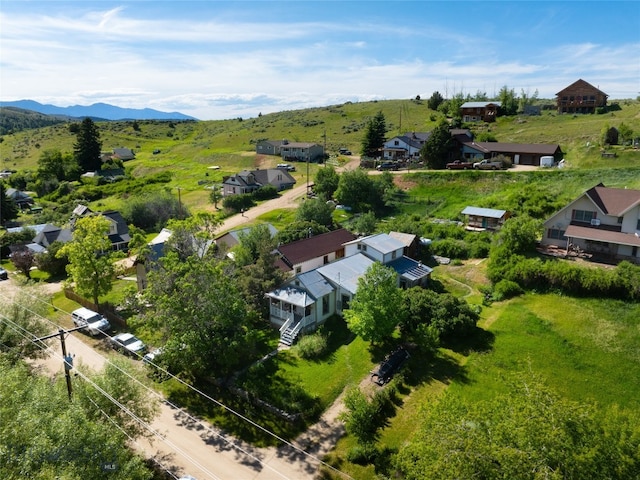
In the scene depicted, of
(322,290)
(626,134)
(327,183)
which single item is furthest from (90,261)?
(626,134)

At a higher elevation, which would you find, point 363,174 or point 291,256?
point 363,174

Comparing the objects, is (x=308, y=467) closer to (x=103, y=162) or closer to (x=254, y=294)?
(x=254, y=294)

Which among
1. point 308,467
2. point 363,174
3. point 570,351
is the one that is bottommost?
point 308,467

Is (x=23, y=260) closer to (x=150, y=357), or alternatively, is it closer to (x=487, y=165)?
(x=150, y=357)

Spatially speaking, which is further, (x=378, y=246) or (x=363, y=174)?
(x=363, y=174)

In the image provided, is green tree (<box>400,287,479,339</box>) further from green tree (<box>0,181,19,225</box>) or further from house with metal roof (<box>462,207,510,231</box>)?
green tree (<box>0,181,19,225</box>)

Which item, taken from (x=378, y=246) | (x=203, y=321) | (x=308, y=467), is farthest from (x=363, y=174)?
(x=308, y=467)
